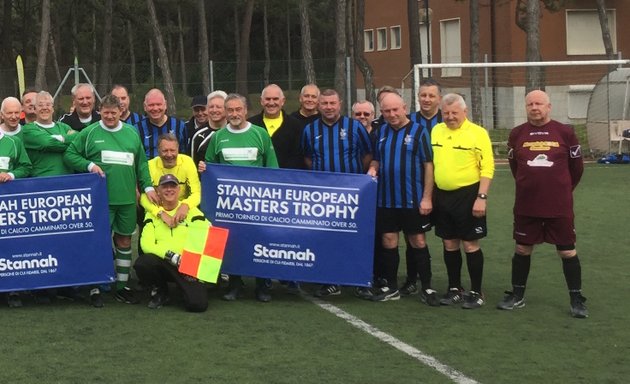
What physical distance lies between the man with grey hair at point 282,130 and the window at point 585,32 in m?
35.5

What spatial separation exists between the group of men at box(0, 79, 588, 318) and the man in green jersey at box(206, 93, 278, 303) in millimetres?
11

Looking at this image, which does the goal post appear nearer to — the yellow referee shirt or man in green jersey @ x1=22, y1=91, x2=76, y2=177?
the yellow referee shirt

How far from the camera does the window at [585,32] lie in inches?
1702

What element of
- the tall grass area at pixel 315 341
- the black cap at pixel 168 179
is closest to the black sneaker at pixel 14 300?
the tall grass area at pixel 315 341

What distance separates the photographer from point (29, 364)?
22.2 ft

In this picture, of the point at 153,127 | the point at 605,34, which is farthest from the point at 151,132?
the point at 605,34

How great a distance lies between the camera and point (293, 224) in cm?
891

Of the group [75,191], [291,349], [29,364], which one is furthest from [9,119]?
[291,349]

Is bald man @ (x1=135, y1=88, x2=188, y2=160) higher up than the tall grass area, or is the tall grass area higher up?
bald man @ (x1=135, y1=88, x2=188, y2=160)

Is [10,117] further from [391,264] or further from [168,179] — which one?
[391,264]

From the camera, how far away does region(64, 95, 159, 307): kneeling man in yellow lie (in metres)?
8.70

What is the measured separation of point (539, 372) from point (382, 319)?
1857mm

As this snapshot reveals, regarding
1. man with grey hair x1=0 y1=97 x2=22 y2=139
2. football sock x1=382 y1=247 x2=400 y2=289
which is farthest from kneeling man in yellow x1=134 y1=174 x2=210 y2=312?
football sock x1=382 y1=247 x2=400 y2=289

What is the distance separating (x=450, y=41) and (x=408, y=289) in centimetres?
3716
